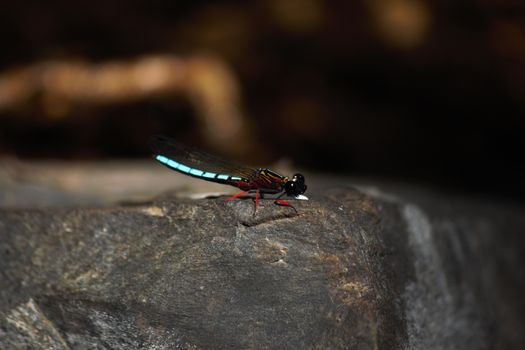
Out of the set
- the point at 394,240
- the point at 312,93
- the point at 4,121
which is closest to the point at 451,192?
the point at 312,93

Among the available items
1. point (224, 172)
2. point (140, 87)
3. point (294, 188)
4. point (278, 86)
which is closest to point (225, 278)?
point (294, 188)

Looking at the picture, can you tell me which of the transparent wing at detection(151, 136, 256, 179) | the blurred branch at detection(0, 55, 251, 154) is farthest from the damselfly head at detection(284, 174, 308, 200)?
the blurred branch at detection(0, 55, 251, 154)

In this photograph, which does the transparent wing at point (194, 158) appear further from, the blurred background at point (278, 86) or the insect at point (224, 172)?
the blurred background at point (278, 86)

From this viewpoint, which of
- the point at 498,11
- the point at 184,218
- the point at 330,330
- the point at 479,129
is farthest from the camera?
the point at 479,129

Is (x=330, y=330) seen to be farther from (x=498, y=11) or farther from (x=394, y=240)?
(x=498, y=11)

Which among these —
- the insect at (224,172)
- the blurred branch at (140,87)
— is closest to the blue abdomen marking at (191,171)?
the insect at (224,172)

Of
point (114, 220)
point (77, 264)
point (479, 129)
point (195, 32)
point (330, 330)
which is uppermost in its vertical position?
point (195, 32)
